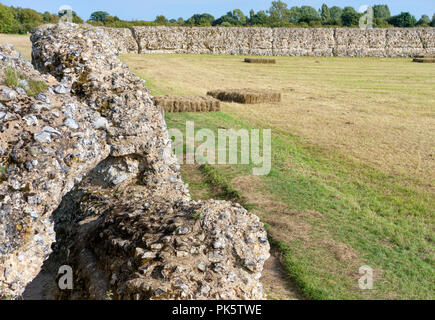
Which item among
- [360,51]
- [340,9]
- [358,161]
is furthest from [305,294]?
[340,9]

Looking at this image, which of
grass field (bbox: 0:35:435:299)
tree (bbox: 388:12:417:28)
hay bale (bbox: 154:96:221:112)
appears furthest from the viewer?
tree (bbox: 388:12:417:28)

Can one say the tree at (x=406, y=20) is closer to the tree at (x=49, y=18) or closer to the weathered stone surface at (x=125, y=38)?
the weathered stone surface at (x=125, y=38)

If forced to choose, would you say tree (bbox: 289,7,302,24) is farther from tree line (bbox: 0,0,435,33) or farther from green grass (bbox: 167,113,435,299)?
green grass (bbox: 167,113,435,299)

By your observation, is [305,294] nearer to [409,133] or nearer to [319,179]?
[319,179]

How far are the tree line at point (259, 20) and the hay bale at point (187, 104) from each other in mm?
24355

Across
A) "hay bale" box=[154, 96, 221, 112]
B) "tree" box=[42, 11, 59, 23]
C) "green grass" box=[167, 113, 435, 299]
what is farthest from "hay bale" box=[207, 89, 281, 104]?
"tree" box=[42, 11, 59, 23]

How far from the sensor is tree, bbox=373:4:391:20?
117 m

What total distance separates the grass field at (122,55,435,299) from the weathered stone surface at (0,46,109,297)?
377cm

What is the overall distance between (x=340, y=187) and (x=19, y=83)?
7854mm

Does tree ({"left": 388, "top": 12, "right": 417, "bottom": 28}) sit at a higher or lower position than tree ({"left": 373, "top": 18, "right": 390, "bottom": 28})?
higher

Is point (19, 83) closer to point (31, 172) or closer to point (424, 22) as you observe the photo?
point (31, 172)

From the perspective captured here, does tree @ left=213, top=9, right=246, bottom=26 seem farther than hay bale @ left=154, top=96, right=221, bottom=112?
Yes

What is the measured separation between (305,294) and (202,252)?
3.04m

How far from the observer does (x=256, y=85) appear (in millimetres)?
26172
